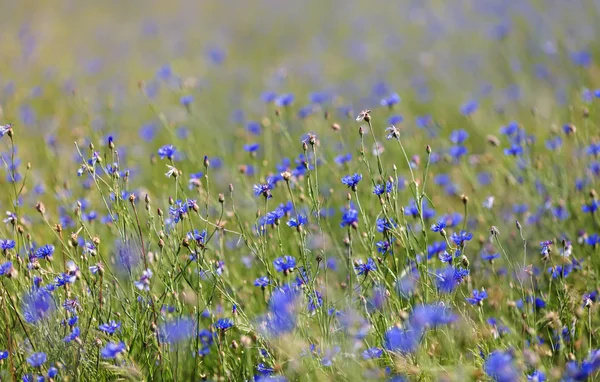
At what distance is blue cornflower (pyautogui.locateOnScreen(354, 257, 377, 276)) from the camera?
2.14 metres

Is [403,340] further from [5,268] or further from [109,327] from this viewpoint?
[5,268]

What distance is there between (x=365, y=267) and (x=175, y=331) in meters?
0.67

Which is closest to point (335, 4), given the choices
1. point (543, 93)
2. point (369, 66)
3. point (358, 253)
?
point (369, 66)

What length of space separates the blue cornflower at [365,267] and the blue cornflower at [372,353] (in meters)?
0.26

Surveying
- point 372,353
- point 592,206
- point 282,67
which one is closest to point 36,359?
point 372,353

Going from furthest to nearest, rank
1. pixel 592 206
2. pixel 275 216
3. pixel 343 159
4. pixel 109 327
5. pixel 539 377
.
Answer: pixel 343 159 < pixel 592 206 < pixel 275 216 < pixel 109 327 < pixel 539 377

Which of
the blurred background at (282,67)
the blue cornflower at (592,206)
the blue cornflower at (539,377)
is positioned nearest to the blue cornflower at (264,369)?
the blue cornflower at (539,377)

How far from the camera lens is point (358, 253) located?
2959 mm

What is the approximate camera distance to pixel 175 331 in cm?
209

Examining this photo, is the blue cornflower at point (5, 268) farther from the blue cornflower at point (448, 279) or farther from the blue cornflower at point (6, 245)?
the blue cornflower at point (448, 279)

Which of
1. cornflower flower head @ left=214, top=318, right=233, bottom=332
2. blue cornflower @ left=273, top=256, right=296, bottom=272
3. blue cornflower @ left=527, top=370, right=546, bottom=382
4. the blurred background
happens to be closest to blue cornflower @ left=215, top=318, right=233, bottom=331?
cornflower flower head @ left=214, top=318, right=233, bottom=332

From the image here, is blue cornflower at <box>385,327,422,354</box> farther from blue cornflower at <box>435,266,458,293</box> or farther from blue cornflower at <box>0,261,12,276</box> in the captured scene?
blue cornflower at <box>0,261,12,276</box>

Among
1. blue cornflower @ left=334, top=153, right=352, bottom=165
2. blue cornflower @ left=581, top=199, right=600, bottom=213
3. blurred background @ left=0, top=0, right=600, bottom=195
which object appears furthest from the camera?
blurred background @ left=0, top=0, right=600, bottom=195

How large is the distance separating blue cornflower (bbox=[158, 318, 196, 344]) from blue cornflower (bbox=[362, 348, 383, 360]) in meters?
0.59
